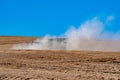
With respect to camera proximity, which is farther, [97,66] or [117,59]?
[117,59]

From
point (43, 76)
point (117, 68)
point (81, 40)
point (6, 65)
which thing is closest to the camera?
point (43, 76)

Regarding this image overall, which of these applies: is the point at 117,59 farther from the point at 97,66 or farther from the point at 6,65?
A: the point at 6,65

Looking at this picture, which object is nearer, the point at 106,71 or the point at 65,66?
the point at 106,71

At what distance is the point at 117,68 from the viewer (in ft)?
A: 64.5

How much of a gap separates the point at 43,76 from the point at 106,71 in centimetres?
389

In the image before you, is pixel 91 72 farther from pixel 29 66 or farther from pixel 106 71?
pixel 29 66

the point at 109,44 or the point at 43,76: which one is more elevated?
the point at 109,44

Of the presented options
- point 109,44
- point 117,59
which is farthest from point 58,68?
point 109,44

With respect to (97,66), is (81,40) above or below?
above

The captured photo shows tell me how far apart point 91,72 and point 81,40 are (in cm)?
2853

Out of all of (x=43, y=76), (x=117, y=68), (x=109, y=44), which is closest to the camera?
(x=43, y=76)

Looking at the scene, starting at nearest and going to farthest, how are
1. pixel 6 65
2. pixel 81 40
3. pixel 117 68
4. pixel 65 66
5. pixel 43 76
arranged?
pixel 43 76, pixel 117 68, pixel 65 66, pixel 6 65, pixel 81 40

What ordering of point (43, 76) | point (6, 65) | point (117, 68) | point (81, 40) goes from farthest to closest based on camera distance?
1. point (81, 40)
2. point (6, 65)
3. point (117, 68)
4. point (43, 76)

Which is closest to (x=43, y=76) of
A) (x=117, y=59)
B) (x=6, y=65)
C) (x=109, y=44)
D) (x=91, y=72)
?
(x=91, y=72)
